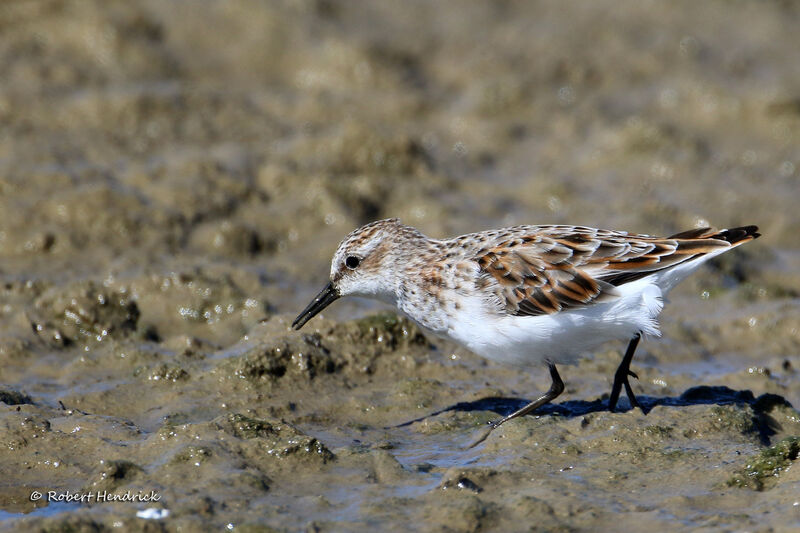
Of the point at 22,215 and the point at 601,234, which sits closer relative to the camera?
the point at 601,234

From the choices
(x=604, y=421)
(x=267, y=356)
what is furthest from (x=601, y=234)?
(x=267, y=356)

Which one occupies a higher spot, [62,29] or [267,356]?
[62,29]

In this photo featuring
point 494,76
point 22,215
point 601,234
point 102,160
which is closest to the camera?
point 601,234

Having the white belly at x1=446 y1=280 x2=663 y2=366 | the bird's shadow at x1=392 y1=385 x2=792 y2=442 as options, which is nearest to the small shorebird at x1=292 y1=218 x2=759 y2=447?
the white belly at x1=446 y1=280 x2=663 y2=366

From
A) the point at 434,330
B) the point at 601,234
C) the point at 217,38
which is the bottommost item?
the point at 434,330

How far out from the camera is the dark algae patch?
220 inches

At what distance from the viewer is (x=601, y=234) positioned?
6883 mm

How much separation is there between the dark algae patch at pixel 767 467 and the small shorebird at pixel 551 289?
3.60ft

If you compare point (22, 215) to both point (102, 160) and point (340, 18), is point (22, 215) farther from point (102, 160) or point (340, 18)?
point (340, 18)

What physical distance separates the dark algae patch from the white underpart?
1.09m

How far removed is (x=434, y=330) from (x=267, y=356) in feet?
4.29

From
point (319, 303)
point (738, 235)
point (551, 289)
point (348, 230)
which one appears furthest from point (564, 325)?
point (348, 230)

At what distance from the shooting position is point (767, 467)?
5.63m

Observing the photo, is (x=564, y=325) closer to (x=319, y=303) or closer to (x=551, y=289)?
(x=551, y=289)
